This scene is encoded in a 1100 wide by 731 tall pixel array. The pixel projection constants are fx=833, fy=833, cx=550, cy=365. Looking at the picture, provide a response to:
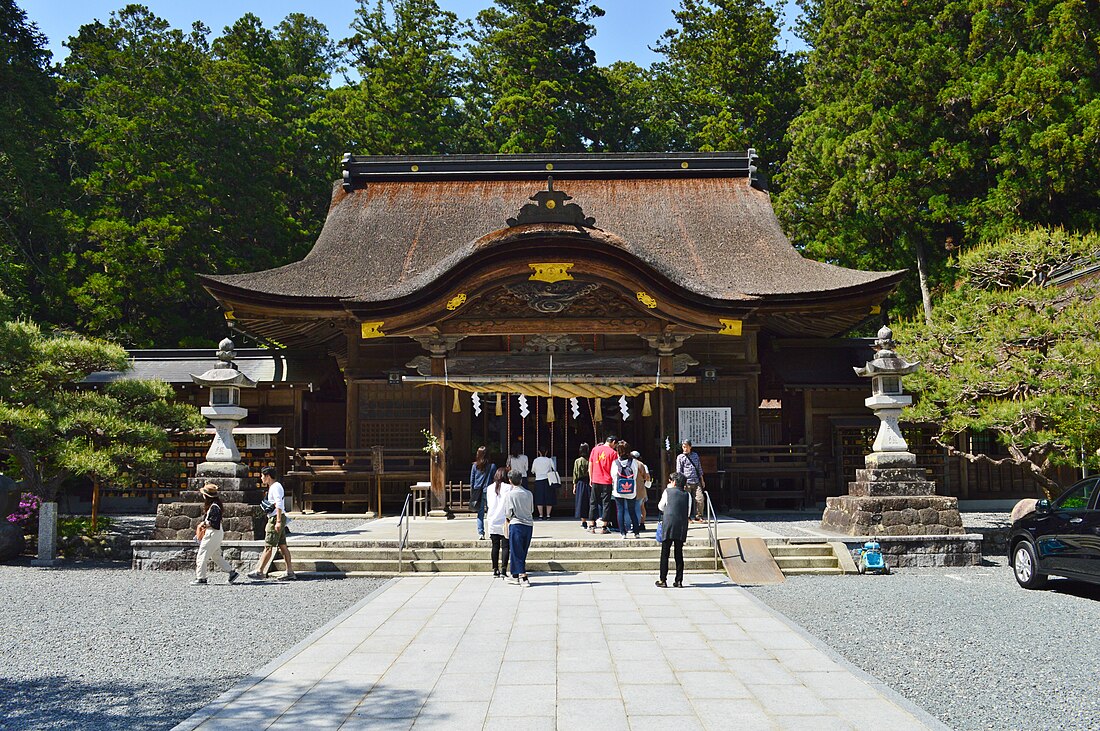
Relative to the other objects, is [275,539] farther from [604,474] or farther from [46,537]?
[604,474]

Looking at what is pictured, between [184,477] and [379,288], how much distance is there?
21.0 ft

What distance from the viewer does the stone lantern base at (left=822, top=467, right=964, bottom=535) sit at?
11.6m

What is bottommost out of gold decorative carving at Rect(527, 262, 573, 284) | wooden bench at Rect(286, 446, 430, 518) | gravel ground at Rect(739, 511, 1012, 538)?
gravel ground at Rect(739, 511, 1012, 538)

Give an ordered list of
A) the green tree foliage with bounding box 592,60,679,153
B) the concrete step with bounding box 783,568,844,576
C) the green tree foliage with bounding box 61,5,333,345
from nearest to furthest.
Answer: the concrete step with bounding box 783,568,844,576
the green tree foliage with bounding box 61,5,333,345
the green tree foliage with bounding box 592,60,679,153

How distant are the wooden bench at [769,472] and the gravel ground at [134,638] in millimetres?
8390

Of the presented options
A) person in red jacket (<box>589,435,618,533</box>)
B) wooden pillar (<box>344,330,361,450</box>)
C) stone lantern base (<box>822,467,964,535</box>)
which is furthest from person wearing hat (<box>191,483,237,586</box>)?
stone lantern base (<box>822,467,964,535</box>)

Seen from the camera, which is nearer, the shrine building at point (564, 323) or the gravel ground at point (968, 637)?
the gravel ground at point (968, 637)

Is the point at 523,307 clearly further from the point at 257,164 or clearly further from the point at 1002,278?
the point at 257,164

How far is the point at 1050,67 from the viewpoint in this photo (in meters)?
21.1

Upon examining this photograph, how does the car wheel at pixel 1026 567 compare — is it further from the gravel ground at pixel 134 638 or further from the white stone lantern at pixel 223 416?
the white stone lantern at pixel 223 416

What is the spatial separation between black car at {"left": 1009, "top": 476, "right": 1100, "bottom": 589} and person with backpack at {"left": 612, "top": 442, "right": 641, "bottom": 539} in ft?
15.9

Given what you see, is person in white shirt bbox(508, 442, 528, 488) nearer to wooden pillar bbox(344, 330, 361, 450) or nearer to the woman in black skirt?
the woman in black skirt

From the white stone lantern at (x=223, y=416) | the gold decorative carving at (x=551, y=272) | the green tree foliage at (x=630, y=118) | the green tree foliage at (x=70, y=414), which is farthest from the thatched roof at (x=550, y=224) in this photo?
the green tree foliage at (x=630, y=118)

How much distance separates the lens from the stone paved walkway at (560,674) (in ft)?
16.8
